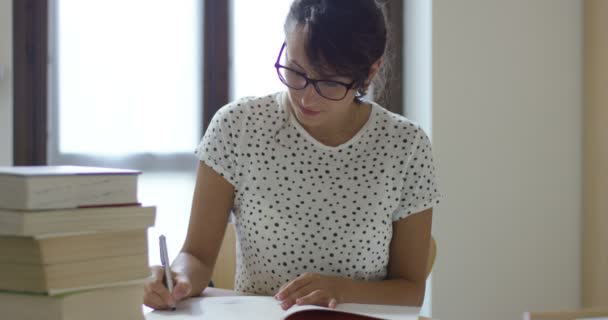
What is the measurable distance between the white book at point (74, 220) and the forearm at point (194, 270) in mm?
453

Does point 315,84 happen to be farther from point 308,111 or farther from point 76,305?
point 76,305

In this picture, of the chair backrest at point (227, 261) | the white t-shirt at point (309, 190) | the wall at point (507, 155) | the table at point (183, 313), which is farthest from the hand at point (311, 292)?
the wall at point (507, 155)

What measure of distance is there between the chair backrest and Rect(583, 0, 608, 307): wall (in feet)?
4.21

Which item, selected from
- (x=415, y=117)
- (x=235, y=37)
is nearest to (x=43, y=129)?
(x=235, y=37)

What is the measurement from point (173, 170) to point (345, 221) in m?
1.64

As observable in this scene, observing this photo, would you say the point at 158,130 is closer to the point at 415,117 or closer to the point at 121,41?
the point at 121,41

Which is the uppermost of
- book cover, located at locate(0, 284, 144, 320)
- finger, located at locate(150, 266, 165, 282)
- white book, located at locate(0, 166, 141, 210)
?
white book, located at locate(0, 166, 141, 210)

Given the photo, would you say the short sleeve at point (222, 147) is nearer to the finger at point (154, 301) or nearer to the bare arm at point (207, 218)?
the bare arm at point (207, 218)

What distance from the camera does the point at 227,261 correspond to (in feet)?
5.79

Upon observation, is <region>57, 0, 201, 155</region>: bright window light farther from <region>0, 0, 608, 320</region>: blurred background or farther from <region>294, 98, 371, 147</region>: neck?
<region>294, 98, 371, 147</region>: neck

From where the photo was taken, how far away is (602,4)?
9.02 ft

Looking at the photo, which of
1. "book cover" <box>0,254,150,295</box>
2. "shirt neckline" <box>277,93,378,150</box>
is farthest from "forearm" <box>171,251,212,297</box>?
"book cover" <box>0,254,150,295</box>

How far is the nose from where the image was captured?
1.36 meters

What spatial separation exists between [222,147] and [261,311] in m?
0.50
